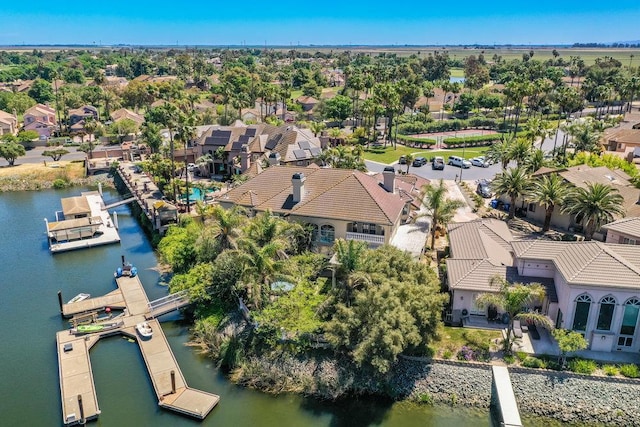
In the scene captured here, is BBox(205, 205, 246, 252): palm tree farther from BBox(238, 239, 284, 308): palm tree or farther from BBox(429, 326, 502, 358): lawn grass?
BBox(429, 326, 502, 358): lawn grass

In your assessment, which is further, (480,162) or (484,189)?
(480,162)

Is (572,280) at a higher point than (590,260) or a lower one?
lower

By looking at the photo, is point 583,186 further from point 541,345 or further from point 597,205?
point 541,345

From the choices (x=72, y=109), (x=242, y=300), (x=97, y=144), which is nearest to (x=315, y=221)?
(x=242, y=300)

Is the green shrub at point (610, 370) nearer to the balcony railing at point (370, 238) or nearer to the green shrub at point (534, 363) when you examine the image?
the green shrub at point (534, 363)

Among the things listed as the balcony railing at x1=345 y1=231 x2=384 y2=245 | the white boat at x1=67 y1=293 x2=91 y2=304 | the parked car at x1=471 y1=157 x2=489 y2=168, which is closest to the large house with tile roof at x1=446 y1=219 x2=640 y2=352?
the balcony railing at x1=345 y1=231 x2=384 y2=245

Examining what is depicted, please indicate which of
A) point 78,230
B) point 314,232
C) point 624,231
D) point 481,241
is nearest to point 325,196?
point 314,232

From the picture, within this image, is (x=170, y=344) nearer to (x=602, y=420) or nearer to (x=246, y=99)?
(x=602, y=420)
